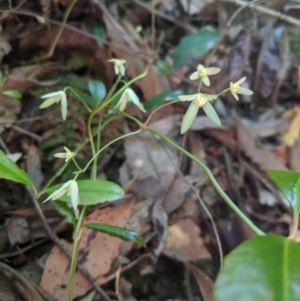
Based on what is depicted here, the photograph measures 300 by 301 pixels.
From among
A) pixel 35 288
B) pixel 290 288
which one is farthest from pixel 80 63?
pixel 290 288

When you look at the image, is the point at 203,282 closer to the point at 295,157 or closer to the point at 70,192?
the point at 70,192

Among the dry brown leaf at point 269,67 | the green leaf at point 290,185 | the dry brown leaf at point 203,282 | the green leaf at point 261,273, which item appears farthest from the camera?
the dry brown leaf at point 269,67

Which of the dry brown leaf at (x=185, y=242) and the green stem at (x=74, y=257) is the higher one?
the green stem at (x=74, y=257)

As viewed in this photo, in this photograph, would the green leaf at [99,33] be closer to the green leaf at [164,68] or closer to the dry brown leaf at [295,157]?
the green leaf at [164,68]

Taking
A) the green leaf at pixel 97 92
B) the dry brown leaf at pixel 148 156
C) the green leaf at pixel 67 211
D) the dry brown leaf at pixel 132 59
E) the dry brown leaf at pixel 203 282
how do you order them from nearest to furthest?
the green leaf at pixel 67 211 < the dry brown leaf at pixel 203 282 < the green leaf at pixel 97 92 < the dry brown leaf at pixel 148 156 < the dry brown leaf at pixel 132 59

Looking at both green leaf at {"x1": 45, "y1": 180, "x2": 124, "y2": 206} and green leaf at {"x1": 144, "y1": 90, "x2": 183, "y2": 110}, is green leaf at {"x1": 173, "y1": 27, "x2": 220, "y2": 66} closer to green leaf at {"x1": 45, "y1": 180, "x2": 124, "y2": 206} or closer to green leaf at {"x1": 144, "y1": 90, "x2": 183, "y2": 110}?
green leaf at {"x1": 144, "y1": 90, "x2": 183, "y2": 110}

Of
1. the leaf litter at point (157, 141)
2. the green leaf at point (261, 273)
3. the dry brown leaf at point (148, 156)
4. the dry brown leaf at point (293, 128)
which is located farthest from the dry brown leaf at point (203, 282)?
the dry brown leaf at point (293, 128)

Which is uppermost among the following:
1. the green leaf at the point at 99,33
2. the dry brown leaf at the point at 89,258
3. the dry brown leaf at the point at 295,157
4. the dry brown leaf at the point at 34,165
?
the green leaf at the point at 99,33
